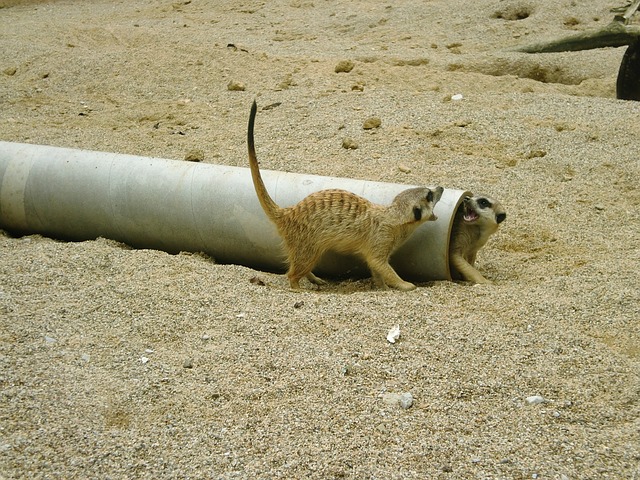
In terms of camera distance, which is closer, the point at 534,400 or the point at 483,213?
the point at 534,400

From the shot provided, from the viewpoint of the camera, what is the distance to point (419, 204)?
319 centimetres

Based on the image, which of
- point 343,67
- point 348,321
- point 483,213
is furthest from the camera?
point 343,67

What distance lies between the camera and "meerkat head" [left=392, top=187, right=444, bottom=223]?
10.5ft

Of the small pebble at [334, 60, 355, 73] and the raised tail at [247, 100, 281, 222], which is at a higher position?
the raised tail at [247, 100, 281, 222]

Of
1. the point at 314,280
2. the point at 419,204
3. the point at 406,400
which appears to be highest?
the point at 419,204

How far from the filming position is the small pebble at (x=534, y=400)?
226 cm

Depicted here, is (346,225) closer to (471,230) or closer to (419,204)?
(419,204)

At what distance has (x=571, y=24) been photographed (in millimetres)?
7742

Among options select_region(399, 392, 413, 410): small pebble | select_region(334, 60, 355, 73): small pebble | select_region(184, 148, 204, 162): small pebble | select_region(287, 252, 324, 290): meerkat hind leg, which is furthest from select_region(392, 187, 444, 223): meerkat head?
select_region(334, 60, 355, 73): small pebble

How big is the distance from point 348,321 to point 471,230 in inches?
40.1

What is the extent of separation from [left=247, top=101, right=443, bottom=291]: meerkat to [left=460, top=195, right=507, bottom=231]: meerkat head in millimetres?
255

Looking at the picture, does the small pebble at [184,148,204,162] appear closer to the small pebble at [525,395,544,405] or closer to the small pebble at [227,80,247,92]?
the small pebble at [227,80,247,92]

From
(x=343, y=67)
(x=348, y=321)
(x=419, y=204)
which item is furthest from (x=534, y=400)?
(x=343, y=67)

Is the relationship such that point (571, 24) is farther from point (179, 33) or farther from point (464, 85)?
point (179, 33)
